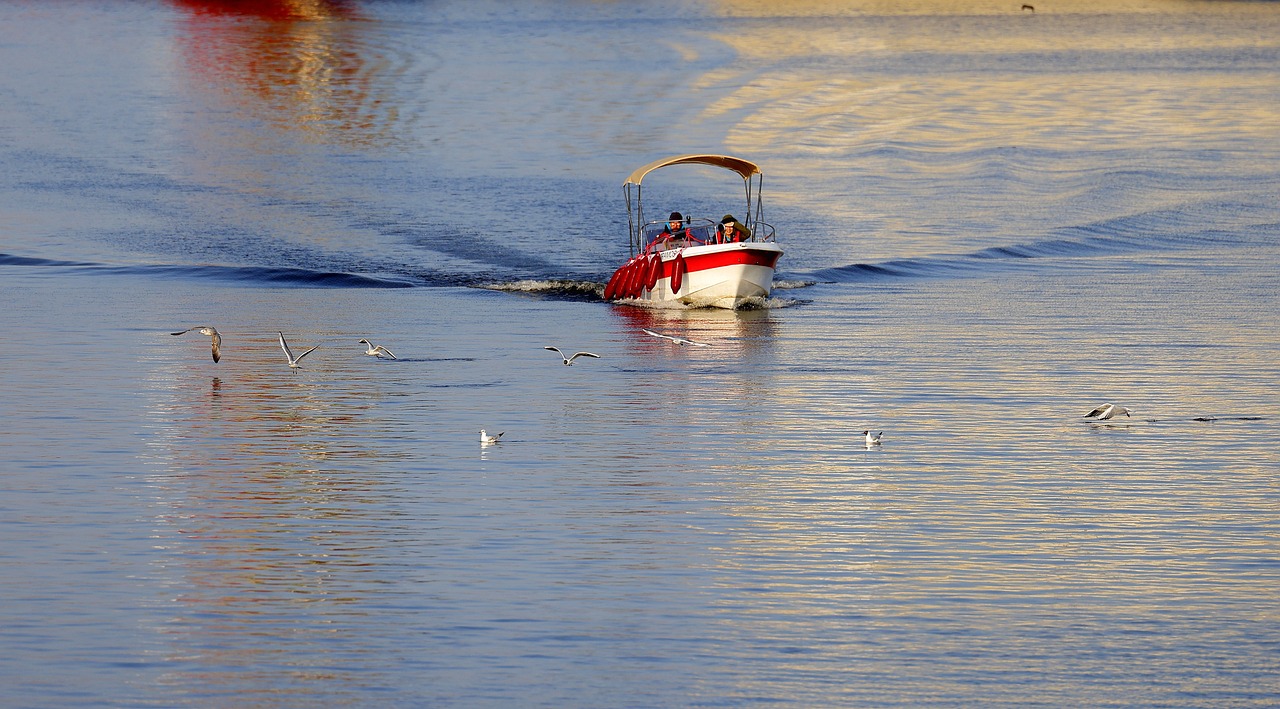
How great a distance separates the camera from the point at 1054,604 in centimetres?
1436

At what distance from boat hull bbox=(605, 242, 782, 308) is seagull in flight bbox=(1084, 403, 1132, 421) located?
41.8 feet

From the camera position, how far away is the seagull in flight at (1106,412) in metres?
21.5

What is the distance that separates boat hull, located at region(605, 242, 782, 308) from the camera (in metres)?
34.8

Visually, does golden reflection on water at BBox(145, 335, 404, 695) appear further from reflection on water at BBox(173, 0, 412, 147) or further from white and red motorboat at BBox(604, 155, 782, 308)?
reflection on water at BBox(173, 0, 412, 147)

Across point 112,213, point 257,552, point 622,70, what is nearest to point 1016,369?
point 257,552

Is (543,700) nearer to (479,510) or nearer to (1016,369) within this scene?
(479,510)

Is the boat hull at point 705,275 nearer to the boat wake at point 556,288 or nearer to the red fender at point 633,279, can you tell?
the red fender at point 633,279

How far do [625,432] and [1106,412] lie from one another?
5913 millimetres

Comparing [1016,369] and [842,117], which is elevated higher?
[842,117]

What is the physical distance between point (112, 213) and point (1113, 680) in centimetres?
4098

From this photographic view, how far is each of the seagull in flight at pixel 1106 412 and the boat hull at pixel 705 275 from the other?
12748 mm

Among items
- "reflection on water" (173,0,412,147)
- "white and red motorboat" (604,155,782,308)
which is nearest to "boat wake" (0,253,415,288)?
"white and red motorboat" (604,155,782,308)

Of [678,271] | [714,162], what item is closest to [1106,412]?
[678,271]

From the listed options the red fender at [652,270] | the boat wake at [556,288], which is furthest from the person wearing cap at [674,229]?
the boat wake at [556,288]
